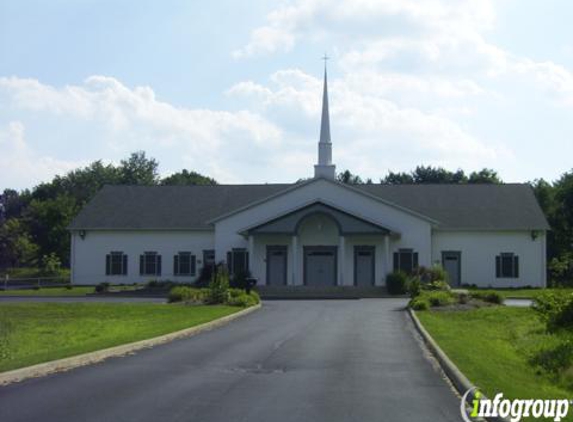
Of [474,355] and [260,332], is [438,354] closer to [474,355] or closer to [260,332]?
[474,355]

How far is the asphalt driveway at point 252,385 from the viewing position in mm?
10547

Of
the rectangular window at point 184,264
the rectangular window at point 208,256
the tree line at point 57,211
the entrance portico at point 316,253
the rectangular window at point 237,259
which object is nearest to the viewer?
the entrance portico at point 316,253

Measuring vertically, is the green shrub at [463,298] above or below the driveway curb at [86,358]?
above

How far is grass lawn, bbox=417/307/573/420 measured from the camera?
12.0 meters

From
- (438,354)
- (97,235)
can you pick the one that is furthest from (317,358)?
(97,235)

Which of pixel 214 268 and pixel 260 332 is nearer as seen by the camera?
pixel 260 332

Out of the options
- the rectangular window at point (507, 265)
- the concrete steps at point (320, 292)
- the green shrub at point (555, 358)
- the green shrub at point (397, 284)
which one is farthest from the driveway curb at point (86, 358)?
the rectangular window at point (507, 265)

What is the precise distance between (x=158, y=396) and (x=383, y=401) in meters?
3.13

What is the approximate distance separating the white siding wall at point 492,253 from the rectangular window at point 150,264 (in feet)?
56.7

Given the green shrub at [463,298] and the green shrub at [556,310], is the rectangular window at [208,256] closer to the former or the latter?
the green shrub at [463,298]

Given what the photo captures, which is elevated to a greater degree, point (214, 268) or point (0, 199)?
point (0, 199)

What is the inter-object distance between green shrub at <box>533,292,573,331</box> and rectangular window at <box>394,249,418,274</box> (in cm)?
2780

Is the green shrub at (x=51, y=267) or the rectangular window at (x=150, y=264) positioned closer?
the rectangular window at (x=150, y=264)

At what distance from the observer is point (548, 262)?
5872 centimetres
